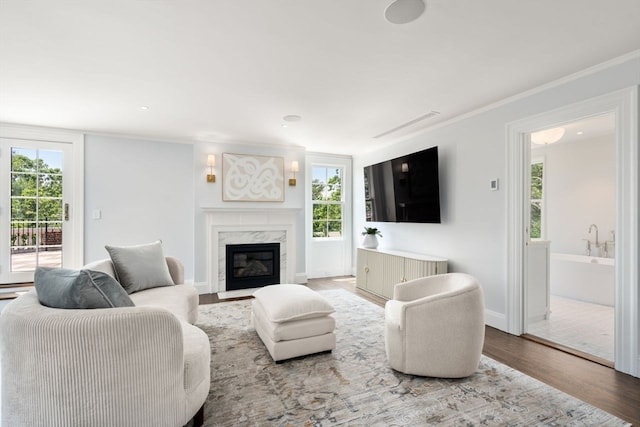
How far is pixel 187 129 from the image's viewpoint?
416 centimetres

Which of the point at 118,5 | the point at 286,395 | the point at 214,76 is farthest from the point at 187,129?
the point at 286,395

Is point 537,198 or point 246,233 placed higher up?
point 537,198

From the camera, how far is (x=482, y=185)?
3.34 m

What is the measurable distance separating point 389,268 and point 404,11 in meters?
3.29

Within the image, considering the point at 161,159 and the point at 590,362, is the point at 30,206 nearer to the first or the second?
the point at 161,159

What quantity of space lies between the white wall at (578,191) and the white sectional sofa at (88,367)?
579cm

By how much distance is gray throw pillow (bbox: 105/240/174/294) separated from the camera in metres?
2.87

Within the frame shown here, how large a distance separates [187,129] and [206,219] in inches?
54.2

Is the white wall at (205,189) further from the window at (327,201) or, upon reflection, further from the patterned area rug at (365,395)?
the patterned area rug at (365,395)

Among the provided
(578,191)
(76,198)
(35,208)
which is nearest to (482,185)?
(578,191)

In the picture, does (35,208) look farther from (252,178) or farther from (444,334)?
(444,334)

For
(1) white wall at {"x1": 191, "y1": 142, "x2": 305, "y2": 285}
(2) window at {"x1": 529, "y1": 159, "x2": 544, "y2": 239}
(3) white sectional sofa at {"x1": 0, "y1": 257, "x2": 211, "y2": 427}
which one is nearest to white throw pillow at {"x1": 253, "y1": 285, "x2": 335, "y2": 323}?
(3) white sectional sofa at {"x1": 0, "y1": 257, "x2": 211, "y2": 427}

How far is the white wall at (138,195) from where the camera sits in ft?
14.0

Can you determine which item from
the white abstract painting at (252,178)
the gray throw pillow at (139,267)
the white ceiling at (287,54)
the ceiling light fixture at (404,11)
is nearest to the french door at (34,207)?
the white ceiling at (287,54)
